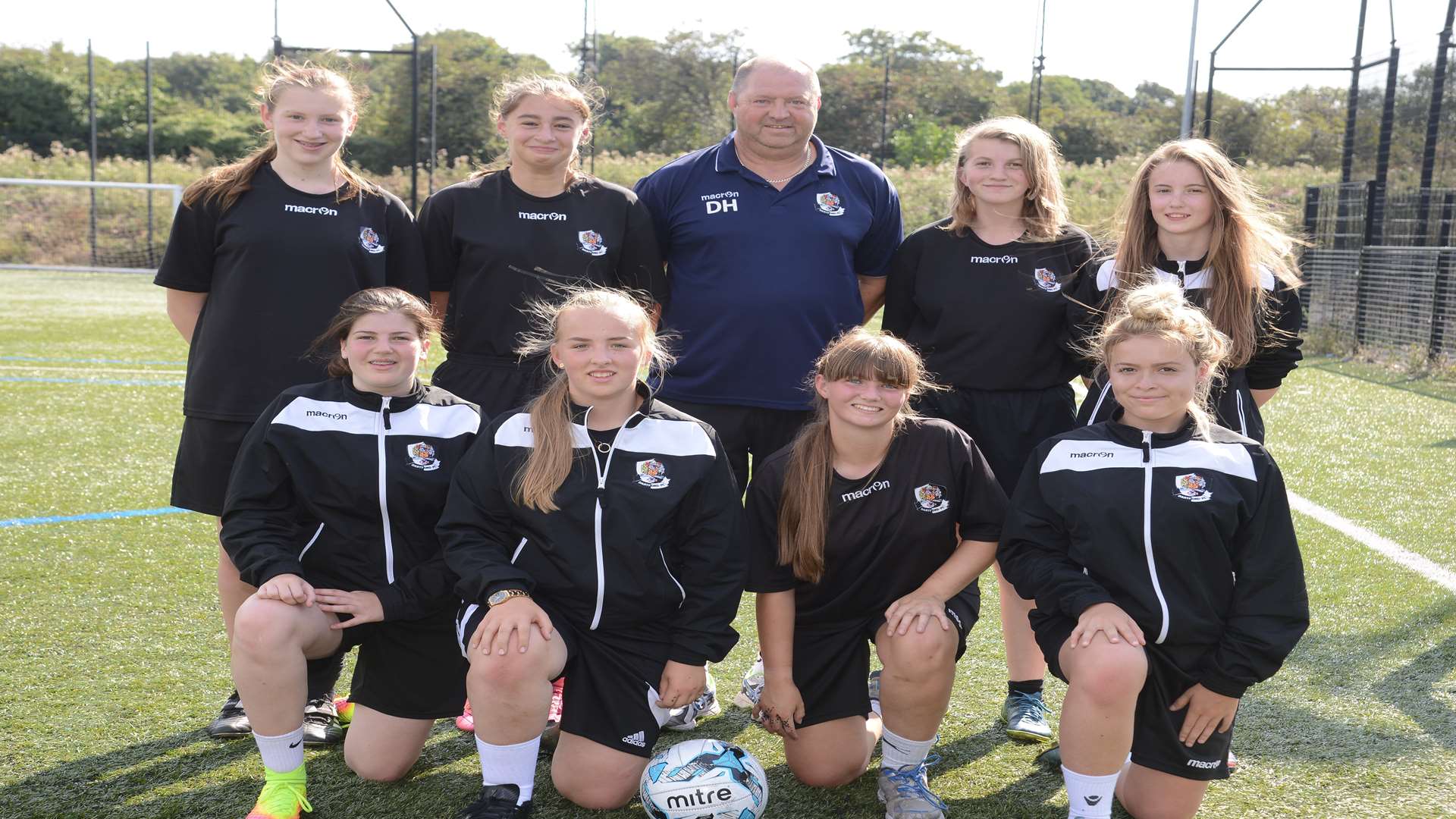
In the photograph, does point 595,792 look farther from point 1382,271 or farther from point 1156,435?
point 1382,271

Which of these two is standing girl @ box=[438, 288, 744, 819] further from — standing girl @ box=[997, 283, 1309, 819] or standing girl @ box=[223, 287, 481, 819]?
standing girl @ box=[997, 283, 1309, 819]

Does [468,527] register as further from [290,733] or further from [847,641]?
[847,641]

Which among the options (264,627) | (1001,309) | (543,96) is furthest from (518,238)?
(1001,309)

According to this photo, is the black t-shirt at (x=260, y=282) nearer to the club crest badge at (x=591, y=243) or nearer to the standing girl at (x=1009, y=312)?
the club crest badge at (x=591, y=243)

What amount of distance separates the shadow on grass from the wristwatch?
53 cm

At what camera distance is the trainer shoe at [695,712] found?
3.31 metres

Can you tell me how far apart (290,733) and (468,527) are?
0.62m

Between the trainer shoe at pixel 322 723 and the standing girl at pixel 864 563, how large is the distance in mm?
1177

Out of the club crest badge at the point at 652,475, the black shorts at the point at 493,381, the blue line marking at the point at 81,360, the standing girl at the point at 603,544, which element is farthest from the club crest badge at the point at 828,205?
the blue line marking at the point at 81,360

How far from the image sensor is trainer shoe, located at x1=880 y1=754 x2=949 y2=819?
2.71m

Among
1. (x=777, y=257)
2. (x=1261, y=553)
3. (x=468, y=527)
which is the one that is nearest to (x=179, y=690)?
(x=468, y=527)

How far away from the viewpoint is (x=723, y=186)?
3.55 meters

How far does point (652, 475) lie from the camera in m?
2.85

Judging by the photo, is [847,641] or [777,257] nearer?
[847,641]
